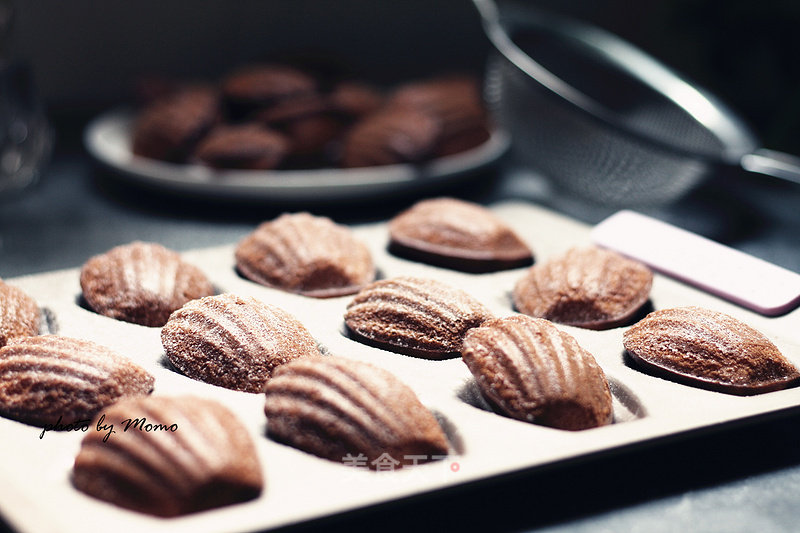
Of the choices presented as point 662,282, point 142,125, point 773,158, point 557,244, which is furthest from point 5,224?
point 773,158

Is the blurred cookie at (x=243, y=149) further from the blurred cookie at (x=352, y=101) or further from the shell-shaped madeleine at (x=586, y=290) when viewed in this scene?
the shell-shaped madeleine at (x=586, y=290)

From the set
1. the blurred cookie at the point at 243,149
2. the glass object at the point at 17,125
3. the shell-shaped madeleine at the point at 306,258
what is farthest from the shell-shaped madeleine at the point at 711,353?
the glass object at the point at 17,125

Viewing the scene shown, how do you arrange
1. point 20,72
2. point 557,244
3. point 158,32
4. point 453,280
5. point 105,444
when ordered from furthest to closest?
point 158,32 < point 20,72 < point 557,244 < point 453,280 < point 105,444

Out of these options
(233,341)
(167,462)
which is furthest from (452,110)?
(167,462)

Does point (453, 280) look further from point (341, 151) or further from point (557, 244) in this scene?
point (341, 151)

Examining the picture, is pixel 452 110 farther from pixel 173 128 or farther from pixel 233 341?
pixel 233 341

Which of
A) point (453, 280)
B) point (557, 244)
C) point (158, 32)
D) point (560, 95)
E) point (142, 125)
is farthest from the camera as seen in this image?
point (158, 32)

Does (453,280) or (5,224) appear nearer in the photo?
(453,280)
